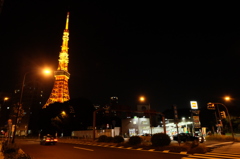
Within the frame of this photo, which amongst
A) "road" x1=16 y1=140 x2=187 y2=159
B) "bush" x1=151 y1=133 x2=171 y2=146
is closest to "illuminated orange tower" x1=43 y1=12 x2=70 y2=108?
"road" x1=16 y1=140 x2=187 y2=159

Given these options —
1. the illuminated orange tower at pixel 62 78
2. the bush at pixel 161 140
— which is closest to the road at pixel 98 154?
the bush at pixel 161 140

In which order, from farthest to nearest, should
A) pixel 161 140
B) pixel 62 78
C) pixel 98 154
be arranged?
pixel 62 78
pixel 161 140
pixel 98 154

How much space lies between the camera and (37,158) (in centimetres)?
1237

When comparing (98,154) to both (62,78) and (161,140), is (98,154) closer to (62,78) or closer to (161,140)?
(161,140)

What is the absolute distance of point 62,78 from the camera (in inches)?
3912

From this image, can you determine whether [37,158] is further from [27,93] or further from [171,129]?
[27,93]

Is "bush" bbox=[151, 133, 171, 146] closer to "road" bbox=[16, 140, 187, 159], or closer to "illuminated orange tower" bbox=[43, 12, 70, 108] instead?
"road" bbox=[16, 140, 187, 159]

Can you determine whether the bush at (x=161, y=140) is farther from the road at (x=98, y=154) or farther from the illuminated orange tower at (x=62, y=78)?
the illuminated orange tower at (x=62, y=78)

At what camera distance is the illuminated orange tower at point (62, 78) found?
92.1 m

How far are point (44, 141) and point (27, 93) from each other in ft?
247

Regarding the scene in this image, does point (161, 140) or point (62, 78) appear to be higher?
point (62, 78)

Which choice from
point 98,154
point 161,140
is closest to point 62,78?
point 161,140

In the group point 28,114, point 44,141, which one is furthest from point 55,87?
point 44,141

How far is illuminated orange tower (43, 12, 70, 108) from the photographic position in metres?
92.1
